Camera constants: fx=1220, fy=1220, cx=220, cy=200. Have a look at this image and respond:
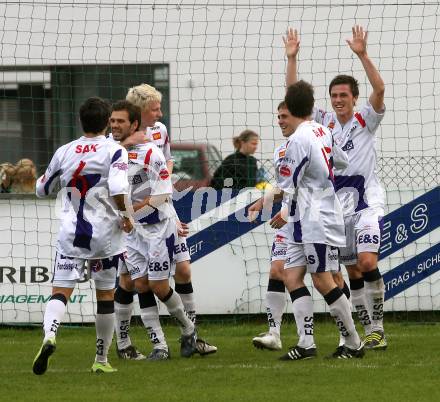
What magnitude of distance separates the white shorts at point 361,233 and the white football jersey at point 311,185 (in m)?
1.09

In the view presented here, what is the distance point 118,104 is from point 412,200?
4327mm

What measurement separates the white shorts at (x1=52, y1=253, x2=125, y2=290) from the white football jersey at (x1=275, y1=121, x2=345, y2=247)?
1.32m

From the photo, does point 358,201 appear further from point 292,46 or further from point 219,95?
point 219,95

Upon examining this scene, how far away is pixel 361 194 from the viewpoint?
10.1m

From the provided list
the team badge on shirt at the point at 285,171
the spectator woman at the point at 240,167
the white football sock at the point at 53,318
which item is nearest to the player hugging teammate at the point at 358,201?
the team badge on shirt at the point at 285,171

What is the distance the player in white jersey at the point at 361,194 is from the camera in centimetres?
1008

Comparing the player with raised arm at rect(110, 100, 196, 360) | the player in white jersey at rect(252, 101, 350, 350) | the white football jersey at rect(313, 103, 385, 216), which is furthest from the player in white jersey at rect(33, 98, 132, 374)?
the white football jersey at rect(313, 103, 385, 216)

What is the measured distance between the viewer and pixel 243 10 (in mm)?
14094

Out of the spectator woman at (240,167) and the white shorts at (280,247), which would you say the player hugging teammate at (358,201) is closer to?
the white shorts at (280,247)

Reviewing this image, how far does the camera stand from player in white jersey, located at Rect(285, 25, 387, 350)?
1008 cm

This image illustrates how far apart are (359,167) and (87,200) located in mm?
2676

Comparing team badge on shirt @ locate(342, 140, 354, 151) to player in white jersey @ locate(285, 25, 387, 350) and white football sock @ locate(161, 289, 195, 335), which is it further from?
white football sock @ locate(161, 289, 195, 335)

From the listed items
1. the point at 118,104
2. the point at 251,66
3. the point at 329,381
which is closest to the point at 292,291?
the point at 329,381

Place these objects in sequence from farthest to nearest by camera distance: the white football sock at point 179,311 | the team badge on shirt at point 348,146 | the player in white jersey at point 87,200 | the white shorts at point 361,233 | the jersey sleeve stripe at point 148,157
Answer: the team badge on shirt at point 348,146 → the white shorts at point 361,233 → the white football sock at point 179,311 → the jersey sleeve stripe at point 148,157 → the player in white jersey at point 87,200
